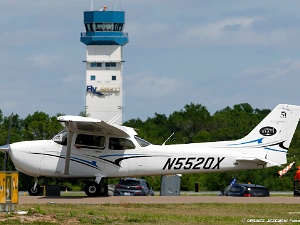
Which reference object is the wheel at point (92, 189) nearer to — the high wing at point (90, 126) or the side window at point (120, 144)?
the side window at point (120, 144)

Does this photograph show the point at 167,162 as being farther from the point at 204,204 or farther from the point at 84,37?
the point at 84,37

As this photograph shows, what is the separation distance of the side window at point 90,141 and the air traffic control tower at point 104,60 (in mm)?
105086

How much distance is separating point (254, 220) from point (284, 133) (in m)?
9.31

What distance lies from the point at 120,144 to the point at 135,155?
0.65 m

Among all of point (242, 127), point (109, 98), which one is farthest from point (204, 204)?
point (109, 98)

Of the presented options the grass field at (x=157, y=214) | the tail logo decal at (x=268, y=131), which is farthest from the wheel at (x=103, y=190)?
the tail logo decal at (x=268, y=131)

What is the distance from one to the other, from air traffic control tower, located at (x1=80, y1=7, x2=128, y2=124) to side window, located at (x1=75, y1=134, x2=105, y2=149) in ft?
345

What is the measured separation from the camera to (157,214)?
30.9 meters

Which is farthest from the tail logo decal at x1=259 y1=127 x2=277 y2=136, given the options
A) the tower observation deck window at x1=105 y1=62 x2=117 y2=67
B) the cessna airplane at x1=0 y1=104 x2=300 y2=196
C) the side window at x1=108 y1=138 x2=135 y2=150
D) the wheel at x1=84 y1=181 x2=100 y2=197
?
the tower observation deck window at x1=105 y1=62 x2=117 y2=67

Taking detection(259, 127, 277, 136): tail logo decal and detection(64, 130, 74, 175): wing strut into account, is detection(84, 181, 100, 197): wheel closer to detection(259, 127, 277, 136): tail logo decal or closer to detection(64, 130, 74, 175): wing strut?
detection(64, 130, 74, 175): wing strut

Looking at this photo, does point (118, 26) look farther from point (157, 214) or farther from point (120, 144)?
point (157, 214)

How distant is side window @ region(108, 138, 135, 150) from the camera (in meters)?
38.0

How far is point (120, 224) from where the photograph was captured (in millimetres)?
27922

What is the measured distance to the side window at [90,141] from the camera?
37938 mm
